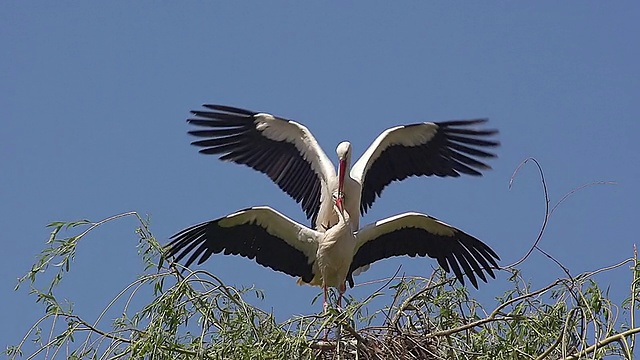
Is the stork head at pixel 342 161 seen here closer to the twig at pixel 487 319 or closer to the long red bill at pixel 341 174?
the long red bill at pixel 341 174

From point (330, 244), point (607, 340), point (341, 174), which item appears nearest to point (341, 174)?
point (341, 174)

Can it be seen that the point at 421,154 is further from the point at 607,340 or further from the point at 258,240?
the point at 607,340

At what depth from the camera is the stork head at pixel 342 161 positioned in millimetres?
7312

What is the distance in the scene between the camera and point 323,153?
7.59 metres

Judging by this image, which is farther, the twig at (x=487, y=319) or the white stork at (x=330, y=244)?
the white stork at (x=330, y=244)

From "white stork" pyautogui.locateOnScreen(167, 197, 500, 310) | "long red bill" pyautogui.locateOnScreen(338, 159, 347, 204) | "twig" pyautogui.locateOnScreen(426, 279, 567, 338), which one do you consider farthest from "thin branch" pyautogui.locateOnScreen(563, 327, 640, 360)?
"long red bill" pyautogui.locateOnScreen(338, 159, 347, 204)

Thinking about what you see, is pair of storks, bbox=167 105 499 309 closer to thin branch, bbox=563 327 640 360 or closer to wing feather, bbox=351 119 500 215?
wing feather, bbox=351 119 500 215

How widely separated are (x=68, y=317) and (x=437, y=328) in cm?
182

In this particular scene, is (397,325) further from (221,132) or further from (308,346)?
(221,132)

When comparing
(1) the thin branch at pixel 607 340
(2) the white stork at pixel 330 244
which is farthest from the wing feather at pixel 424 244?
(1) the thin branch at pixel 607 340

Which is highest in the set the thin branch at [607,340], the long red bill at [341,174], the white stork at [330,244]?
the long red bill at [341,174]

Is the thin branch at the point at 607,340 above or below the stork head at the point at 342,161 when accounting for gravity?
below

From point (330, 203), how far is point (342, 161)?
27 centimetres

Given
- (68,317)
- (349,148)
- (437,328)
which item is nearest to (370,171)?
(349,148)
